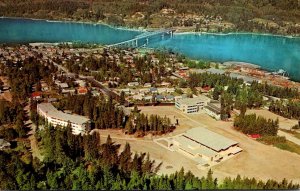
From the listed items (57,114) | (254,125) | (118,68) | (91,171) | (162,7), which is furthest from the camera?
(118,68)

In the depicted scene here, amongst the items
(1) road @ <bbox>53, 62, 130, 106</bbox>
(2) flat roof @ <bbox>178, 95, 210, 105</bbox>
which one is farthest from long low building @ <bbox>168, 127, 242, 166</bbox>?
(1) road @ <bbox>53, 62, 130, 106</bbox>

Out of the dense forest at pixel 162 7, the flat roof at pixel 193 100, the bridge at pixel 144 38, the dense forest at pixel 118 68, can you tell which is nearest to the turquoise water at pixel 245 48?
the bridge at pixel 144 38

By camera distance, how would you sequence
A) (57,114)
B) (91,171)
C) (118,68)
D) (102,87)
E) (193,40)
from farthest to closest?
(193,40) → (118,68) → (102,87) → (57,114) → (91,171)

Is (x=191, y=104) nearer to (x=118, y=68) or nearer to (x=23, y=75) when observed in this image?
(x=118, y=68)

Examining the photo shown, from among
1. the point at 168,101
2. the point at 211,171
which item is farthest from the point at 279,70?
the point at 211,171

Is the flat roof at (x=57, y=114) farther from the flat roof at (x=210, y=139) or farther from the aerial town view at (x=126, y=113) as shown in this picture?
the flat roof at (x=210, y=139)

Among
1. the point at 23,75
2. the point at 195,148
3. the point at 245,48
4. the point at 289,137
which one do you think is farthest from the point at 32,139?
the point at 245,48

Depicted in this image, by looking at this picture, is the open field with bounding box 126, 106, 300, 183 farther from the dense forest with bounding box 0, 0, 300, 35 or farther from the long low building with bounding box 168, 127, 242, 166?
the dense forest with bounding box 0, 0, 300, 35
